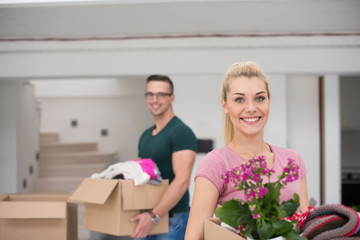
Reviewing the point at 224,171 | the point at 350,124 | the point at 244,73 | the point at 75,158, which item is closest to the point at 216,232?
the point at 224,171

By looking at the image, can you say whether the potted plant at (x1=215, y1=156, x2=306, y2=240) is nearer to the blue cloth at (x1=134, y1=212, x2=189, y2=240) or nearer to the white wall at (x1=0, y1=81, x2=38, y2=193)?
the blue cloth at (x1=134, y1=212, x2=189, y2=240)

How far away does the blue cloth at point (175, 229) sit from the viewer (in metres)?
2.22

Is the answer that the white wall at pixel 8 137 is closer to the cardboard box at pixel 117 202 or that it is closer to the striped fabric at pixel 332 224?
the cardboard box at pixel 117 202

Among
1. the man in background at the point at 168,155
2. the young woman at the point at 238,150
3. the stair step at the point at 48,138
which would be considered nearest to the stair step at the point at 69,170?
the stair step at the point at 48,138

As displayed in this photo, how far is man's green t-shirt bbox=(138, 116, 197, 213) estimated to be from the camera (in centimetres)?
214

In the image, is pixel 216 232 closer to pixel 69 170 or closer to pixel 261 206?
pixel 261 206

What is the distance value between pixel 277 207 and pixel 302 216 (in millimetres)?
134

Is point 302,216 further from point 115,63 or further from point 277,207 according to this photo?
point 115,63

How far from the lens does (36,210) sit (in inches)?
91.0

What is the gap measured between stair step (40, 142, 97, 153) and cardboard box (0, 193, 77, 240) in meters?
5.78

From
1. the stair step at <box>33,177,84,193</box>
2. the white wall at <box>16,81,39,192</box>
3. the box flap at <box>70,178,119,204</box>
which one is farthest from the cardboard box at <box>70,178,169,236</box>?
the stair step at <box>33,177,84,193</box>

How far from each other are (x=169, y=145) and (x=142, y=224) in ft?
1.50

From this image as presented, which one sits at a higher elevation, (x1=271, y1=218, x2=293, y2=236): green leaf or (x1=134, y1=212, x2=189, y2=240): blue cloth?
(x1=271, y1=218, x2=293, y2=236): green leaf

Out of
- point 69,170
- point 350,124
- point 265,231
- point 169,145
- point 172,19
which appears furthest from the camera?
point 69,170
